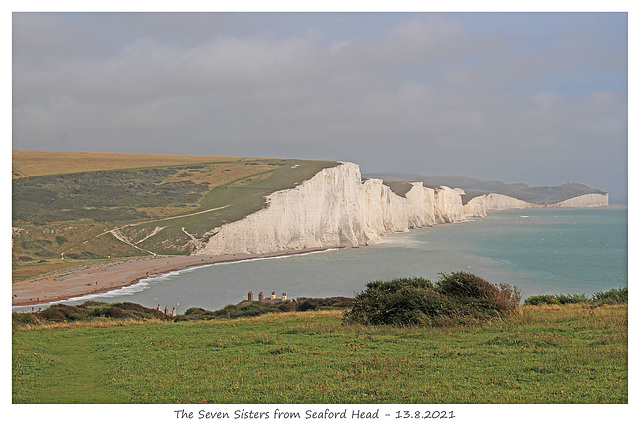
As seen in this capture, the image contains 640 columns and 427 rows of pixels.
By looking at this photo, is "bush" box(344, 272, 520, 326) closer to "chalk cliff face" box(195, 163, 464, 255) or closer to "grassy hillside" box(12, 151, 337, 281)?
"grassy hillside" box(12, 151, 337, 281)

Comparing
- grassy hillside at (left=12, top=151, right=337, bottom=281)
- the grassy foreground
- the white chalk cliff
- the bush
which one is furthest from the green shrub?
the white chalk cliff

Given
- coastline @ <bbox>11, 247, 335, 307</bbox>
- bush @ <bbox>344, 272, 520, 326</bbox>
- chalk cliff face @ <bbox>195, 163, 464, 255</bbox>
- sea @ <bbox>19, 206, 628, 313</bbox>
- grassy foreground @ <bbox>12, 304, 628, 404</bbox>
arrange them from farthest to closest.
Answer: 1. chalk cliff face @ <bbox>195, 163, 464, 255</bbox>
2. sea @ <bbox>19, 206, 628, 313</bbox>
3. coastline @ <bbox>11, 247, 335, 307</bbox>
4. bush @ <bbox>344, 272, 520, 326</bbox>
5. grassy foreground @ <bbox>12, 304, 628, 404</bbox>

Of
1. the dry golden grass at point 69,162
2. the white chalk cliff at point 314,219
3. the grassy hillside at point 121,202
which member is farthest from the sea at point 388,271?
the dry golden grass at point 69,162

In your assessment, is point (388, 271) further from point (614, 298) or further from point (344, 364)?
point (344, 364)

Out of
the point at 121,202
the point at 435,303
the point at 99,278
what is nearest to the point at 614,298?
the point at 435,303

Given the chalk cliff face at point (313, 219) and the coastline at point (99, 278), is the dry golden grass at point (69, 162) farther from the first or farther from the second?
the coastline at point (99, 278)
